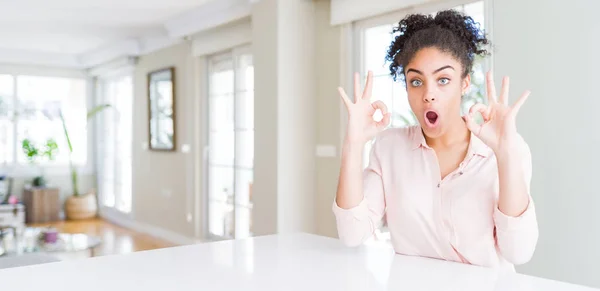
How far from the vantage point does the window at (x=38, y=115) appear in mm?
7711

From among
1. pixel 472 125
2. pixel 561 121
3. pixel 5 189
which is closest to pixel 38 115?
pixel 5 189

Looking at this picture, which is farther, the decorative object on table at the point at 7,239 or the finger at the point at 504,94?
the decorative object on table at the point at 7,239

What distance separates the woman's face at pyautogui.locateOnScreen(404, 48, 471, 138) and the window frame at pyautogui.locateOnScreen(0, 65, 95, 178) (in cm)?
770

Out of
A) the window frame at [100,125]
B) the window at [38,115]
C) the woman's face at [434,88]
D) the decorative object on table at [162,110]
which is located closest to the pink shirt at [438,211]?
the woman's face at [434,88]

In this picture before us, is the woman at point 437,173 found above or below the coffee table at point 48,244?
above

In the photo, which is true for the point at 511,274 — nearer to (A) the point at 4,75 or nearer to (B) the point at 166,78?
(B) the point at 166,78

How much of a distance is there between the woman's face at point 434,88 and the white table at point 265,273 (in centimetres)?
33

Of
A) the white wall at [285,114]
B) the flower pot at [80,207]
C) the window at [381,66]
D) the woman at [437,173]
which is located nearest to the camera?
the woman at [437,173]

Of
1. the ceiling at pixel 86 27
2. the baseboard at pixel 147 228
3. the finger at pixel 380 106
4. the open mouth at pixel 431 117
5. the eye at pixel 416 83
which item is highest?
the ceiling at pixel 86 27

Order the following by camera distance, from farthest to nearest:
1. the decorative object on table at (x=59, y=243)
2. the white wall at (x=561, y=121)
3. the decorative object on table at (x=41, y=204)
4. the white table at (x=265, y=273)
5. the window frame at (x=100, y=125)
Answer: the decorative object on table at (x=41, y=204)
the window frame at (x=100, y=125)
the decorative object on table at (x=59, y=243)
the white wall at (x=561, y=121)
the white table at (x=265, y=273)

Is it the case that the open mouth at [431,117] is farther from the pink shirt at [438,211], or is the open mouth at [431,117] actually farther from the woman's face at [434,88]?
the pink shirt at [438,211]

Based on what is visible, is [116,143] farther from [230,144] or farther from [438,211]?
[438,211]

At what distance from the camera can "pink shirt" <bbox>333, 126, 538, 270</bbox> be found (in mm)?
1238

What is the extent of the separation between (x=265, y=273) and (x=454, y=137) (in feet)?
1.97
